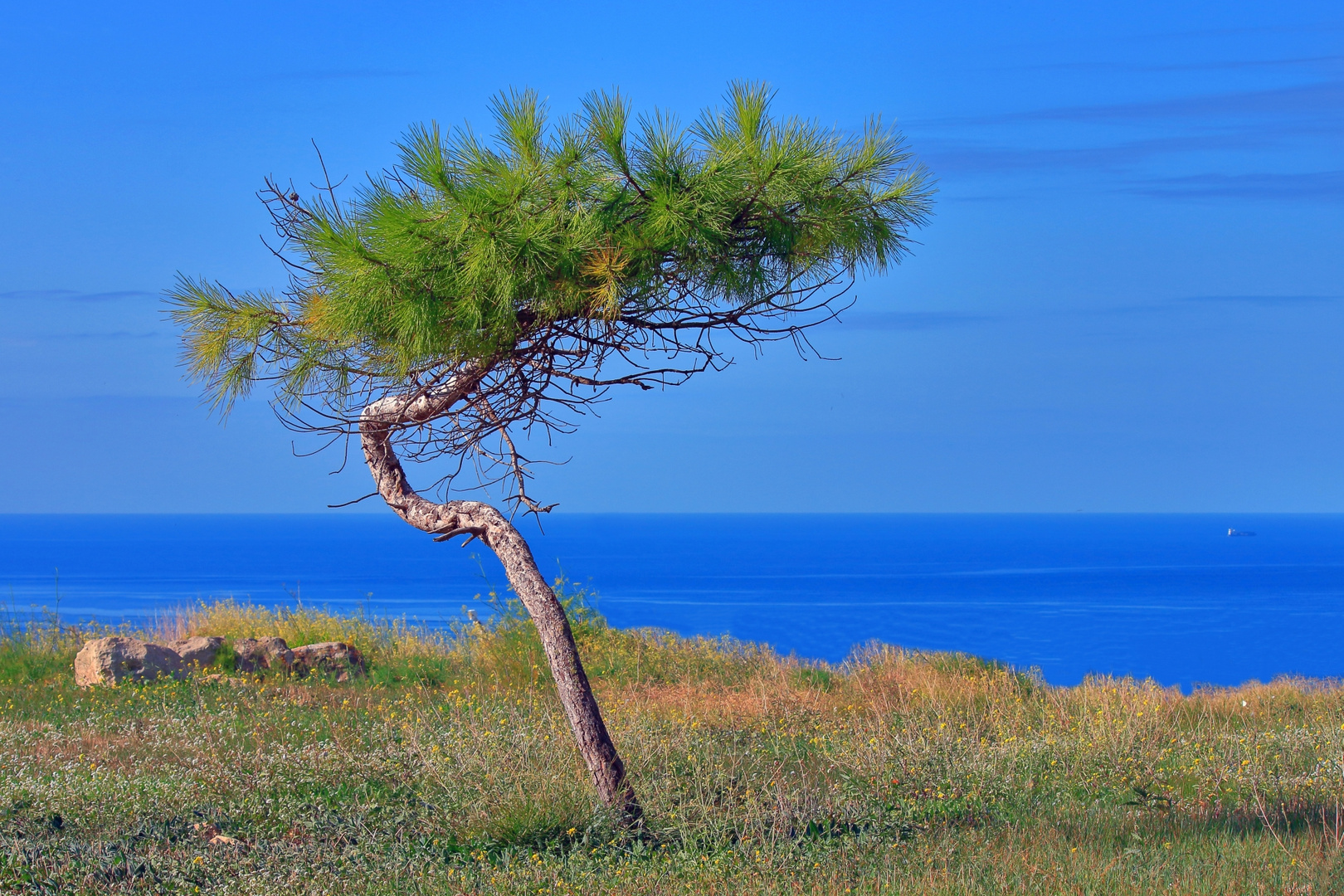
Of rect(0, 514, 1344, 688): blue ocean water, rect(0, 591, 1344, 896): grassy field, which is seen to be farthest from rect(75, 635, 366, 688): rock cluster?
rect(0, 514, 1344, 688): blue ocean water

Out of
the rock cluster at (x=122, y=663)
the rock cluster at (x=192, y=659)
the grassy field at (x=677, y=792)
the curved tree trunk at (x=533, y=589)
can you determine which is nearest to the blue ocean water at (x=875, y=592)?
the rock cluster at (x=192, y=659)

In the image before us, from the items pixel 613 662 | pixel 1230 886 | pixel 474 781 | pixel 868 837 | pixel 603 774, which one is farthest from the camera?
pixel 613 662

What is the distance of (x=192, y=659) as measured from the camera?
1103cm

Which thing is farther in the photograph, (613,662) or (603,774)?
(613,662)

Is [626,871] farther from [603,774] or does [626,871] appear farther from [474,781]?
[474,781]

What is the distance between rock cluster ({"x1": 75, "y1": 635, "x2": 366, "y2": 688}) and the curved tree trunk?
20.3 feet

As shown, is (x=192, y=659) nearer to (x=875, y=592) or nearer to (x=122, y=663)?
(x=122, y=663)

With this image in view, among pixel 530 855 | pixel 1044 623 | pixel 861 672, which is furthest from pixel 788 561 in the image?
pixel 530 855

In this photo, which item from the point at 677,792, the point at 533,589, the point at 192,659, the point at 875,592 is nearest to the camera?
the point at 533,589

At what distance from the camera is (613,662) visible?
11.3m

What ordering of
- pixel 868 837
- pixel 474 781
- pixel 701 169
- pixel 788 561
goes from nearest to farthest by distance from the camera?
1. pixel 701 169
2. pixel 868 837
3. pixel 474 781
4. pixel 788 561

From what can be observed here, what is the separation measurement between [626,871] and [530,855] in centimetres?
54

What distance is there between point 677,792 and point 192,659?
24.5ft

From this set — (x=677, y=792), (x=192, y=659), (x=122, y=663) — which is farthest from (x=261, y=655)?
(x=677, y=792)
